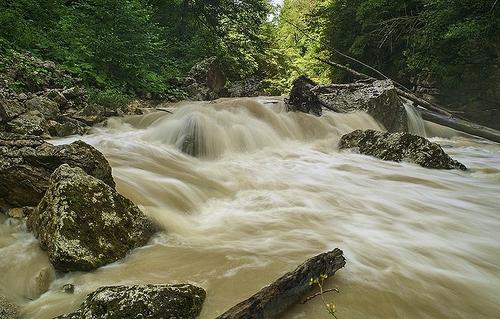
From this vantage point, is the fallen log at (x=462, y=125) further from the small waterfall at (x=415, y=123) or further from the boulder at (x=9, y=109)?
the boulder at (x=9, y=109)

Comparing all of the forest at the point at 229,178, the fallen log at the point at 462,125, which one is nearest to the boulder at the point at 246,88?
the forest at the point at 229,178

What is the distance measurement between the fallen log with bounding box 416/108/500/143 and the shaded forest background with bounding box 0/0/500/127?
1.50 m

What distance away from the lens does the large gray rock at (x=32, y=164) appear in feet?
10.7

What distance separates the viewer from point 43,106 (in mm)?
6789

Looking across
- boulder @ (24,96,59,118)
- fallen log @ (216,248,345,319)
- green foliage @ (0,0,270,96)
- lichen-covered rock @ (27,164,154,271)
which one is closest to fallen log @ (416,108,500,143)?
fallen log @ (216,248,345,319)

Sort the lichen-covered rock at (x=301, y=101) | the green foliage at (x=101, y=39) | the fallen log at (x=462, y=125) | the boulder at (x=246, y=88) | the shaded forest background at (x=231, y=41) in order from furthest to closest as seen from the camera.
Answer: the boulder at (x=246, y=88)
the lichen-covered rock at (x=301, y=101)
the shaded forest background at (x=231, y=41)
the green foliage at (x=101, y=39)
the fallen log at (x=462, y=125)

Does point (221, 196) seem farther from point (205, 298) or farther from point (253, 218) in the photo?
point (205, 298)

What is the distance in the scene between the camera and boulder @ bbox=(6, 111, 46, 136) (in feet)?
17.1

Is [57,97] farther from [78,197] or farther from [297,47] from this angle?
[297,47]

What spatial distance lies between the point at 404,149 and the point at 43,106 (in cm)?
683

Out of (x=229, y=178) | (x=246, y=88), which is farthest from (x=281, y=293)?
(x=246, y=88)

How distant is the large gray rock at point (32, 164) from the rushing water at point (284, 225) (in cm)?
30

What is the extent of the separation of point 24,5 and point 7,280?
32.0 ft

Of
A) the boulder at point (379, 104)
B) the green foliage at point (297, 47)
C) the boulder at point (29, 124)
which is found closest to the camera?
the boulder at point (29, 124)
